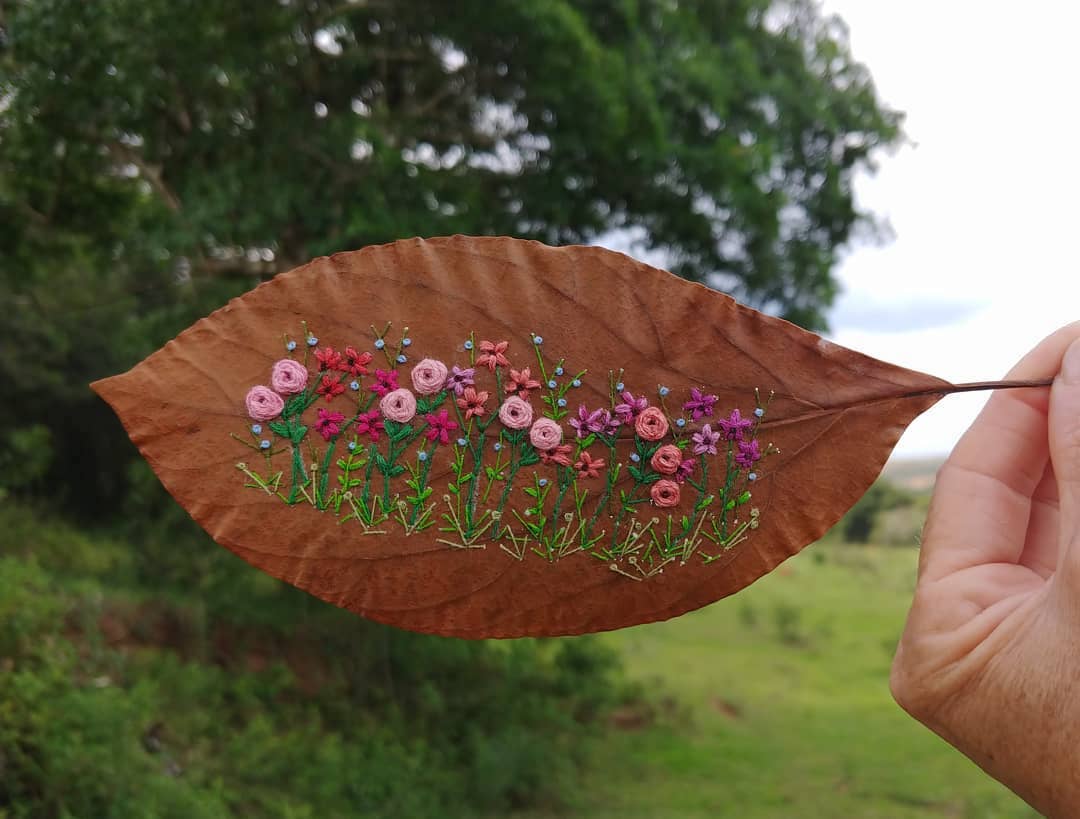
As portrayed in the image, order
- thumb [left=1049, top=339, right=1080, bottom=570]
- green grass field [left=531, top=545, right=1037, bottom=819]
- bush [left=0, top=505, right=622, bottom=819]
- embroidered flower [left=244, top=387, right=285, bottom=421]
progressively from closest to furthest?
thumb [left=1049, top=339, right=1080, bottom=570] → embroidered flower [left=244, top=387, right=285, bottom=421] → bush [left=0, top=505, right=622, bottom=819] → green grass field [left=531, top=545, right=1037, bottom=819]

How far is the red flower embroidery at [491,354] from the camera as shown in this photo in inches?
30.7

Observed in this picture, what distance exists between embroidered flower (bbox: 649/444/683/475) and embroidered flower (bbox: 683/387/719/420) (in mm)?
37

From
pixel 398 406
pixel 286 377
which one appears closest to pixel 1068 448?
pixel 398 406

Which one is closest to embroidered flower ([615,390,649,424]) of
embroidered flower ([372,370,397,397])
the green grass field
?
embroidered flower ([372,370,397,397])

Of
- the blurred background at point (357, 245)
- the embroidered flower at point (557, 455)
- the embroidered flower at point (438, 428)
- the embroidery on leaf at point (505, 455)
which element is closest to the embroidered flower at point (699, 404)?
the embroidery on leaf at point (505, 455)

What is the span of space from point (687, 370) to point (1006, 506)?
0.33 metres

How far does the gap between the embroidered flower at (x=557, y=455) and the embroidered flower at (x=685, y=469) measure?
11 centimetres

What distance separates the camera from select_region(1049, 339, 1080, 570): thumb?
2.10 feet

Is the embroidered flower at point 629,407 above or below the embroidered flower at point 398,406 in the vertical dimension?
above

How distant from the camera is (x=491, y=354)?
78cm

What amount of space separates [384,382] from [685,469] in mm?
301

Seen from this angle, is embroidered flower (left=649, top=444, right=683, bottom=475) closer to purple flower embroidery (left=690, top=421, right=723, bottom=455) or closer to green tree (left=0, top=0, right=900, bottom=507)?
purple flower embroidery (left=690, top=421, right=723, bottom=455)

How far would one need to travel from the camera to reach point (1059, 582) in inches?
25.5

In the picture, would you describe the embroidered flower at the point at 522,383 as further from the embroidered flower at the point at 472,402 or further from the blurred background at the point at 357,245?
the blurred background at the point at 357,245
